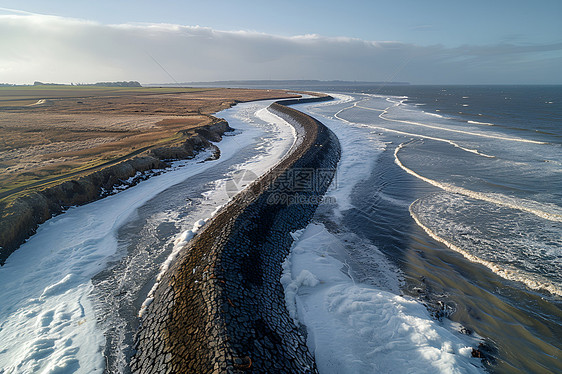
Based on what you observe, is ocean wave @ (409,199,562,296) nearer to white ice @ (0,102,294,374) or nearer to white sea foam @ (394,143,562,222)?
white sea foam @ (394,143,562,222)

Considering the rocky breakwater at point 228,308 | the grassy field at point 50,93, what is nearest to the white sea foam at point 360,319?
the rocky breakwater at point 228,308

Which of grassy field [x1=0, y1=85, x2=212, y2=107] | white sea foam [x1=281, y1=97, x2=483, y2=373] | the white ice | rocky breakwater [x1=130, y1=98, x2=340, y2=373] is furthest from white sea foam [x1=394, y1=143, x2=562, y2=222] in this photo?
grassy field [x1=0, y1=85, x2=212, y2=107]

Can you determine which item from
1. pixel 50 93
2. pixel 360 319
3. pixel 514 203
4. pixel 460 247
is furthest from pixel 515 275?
pixel 50 93

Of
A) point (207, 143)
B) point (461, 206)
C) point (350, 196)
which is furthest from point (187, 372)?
point (207, 143)

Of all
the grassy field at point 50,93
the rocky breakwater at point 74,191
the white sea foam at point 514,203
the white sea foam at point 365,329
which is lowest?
the white sea foam at point 365,329

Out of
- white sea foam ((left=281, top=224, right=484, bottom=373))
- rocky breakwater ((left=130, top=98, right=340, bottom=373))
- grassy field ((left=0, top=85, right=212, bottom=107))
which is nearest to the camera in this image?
rocky breakwater ((left=130, top=98, right=340, bottom=373))

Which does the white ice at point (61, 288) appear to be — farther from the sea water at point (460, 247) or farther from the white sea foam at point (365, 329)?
the sea water at point (460, 247)

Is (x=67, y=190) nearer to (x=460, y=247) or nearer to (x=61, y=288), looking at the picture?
(x=61, y=288)
